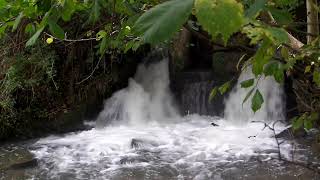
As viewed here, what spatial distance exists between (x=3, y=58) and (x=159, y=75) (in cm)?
293

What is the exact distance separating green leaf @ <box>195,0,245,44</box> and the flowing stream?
3.27m

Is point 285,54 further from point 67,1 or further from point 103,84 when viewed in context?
point 103,84

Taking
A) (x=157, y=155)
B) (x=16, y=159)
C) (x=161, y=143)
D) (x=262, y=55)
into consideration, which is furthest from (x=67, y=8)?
(x=161, y=143)

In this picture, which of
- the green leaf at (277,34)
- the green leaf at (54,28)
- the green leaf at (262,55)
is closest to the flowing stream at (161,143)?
the green leaf at (262,55)

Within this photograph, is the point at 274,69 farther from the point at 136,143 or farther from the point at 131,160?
the point at 136,143

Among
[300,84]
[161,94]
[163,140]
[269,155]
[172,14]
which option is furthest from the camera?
[161,94]

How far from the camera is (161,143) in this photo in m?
6.23

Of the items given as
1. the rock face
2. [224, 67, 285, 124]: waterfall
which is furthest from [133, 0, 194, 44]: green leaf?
the rock face

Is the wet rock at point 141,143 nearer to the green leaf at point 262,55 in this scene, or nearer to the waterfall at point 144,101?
the waterfall at point 144,101

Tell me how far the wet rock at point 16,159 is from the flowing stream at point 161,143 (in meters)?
0.12

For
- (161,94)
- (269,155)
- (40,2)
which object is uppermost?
(40,2)

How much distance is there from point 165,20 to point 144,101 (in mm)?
7452

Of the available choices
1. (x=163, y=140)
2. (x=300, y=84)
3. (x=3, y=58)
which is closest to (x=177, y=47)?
(x=163, y=140)

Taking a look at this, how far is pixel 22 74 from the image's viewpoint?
686 cm
